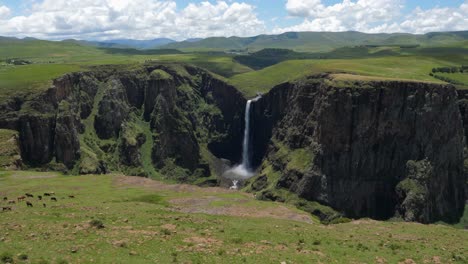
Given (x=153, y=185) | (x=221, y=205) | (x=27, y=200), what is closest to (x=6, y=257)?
(x=27, y=200)

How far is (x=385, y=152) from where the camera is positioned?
13088 centimetres

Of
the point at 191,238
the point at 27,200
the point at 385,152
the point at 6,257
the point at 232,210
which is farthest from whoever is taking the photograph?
the point at 385,152

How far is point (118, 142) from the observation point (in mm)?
172375

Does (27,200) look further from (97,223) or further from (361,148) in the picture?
(361,148)

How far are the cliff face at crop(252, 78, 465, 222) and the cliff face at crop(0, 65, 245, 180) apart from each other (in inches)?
2589

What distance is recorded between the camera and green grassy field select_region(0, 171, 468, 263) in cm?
3316

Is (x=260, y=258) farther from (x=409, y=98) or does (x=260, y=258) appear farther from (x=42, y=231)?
(x=409, y=98)

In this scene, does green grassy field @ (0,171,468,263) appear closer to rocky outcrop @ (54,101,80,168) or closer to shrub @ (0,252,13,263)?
shrub @ (0,252,13,263)

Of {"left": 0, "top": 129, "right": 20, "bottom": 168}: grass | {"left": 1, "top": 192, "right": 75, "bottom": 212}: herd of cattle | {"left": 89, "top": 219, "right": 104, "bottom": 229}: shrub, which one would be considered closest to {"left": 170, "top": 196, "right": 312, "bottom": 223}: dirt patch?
{"left": 1, "top": 192, "right": 75, "bottom": 212}: herd of cattle

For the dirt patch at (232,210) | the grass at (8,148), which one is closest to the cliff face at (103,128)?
the grass at (8,148)

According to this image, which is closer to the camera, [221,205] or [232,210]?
[232,210]

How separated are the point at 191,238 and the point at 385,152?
10603 cm

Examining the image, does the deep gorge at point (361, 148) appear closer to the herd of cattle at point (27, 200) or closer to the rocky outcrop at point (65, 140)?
the rocky outcrop at point (65, 140)

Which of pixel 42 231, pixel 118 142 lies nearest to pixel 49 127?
pixel 118 142
